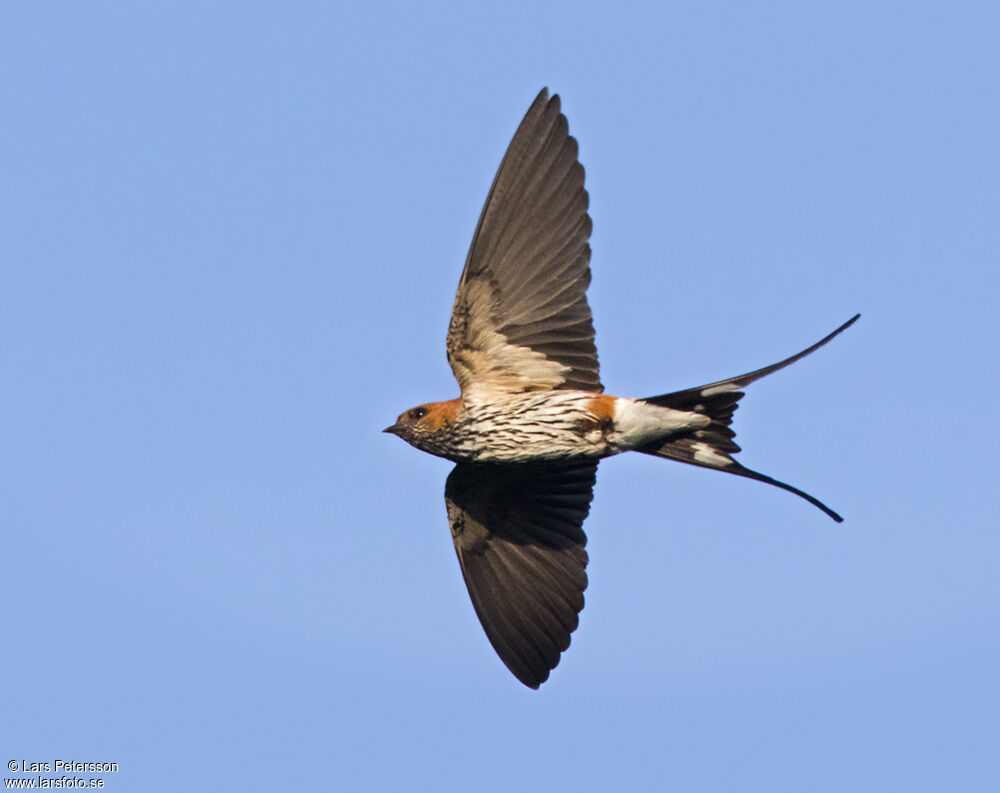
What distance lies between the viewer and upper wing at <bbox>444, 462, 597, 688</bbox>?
10719 mm

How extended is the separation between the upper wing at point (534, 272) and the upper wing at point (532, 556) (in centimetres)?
104

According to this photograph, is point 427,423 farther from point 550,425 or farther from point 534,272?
point 534,272

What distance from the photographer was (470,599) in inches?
430

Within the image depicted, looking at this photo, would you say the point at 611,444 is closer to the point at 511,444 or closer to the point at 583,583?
the point at 511,444

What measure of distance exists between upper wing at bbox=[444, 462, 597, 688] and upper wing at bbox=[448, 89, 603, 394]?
1.04 meters

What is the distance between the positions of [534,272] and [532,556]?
228 cm

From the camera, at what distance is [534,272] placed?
32.2ft

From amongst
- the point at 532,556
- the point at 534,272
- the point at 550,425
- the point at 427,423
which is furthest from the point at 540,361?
the point at 532,556

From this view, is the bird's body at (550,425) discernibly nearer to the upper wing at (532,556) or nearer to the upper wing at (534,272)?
the upper wing at (534,272)

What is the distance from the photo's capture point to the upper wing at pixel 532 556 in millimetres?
10719

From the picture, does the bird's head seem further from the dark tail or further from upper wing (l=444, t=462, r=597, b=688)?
the dark tail

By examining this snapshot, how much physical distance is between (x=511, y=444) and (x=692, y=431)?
4.05 feet

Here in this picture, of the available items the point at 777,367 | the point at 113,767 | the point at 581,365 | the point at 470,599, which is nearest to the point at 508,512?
the point at 470,599

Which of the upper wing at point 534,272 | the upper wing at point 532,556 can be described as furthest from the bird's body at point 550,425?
the upper wing at point 532,556
